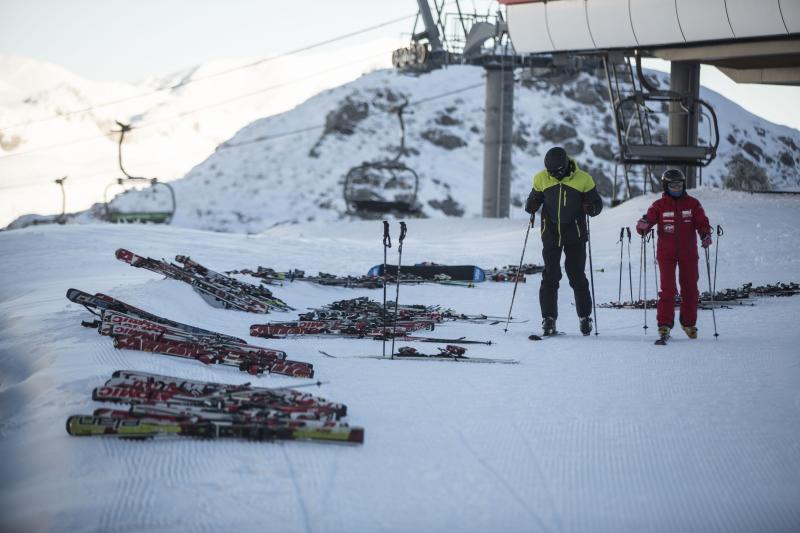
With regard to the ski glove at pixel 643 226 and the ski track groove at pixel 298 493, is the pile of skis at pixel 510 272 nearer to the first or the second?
the ski glove at pixel 643 226

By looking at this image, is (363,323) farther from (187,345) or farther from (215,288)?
(187,345)

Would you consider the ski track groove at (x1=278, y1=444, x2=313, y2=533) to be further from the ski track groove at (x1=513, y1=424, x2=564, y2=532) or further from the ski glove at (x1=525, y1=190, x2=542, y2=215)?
the ski glove at (x1=525, y1=190, x2=542, y2=215)

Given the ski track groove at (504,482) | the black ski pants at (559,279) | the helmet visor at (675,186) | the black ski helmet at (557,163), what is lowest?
the ski track groove at (504,482)

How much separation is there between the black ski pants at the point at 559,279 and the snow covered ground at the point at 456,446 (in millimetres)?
348

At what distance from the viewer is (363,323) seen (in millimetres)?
9562

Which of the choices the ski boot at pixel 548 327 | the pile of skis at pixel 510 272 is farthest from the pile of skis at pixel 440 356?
the pile of skis at pixel 510 272

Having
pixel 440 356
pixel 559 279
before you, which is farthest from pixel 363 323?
pixel 440 356

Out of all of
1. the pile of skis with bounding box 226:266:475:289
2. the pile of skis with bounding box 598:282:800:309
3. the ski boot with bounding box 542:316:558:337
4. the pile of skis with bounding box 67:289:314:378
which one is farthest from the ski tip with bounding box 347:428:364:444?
the pile of skis with bounding box 226:266:475:289

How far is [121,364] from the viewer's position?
6.17 meters

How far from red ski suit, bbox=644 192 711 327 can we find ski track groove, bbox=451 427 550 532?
440 cm

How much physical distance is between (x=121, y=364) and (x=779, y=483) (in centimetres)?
406

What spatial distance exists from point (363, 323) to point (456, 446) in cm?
493

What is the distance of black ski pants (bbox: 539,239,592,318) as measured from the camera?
29.9ft

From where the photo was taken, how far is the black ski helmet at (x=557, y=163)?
29.0ft
